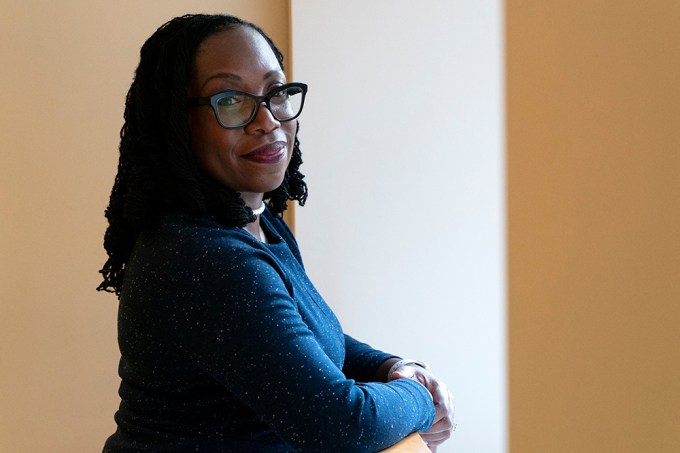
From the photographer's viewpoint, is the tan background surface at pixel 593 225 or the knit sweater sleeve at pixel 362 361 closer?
the tan background surface at pixel 593 225

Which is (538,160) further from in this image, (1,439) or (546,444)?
(1,439)

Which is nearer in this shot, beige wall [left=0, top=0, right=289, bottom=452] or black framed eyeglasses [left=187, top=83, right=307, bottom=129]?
black framed eyeglasses [left=187, top=83, right=307, bottom=129]

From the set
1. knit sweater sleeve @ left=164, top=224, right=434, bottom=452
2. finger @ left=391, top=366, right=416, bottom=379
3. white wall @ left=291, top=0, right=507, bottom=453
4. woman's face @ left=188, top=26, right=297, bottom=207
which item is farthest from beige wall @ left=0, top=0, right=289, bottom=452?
knit sweater sleeve @ left=164, top=224, right=434, bottom=452

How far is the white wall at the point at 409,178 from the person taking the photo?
8.29ft

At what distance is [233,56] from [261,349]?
21.8 inches

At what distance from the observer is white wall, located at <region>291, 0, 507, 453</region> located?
99.4 inches

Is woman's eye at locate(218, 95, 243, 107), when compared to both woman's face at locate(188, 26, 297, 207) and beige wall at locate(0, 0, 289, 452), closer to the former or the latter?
woman's face at locate(188, 26, 297, 207)

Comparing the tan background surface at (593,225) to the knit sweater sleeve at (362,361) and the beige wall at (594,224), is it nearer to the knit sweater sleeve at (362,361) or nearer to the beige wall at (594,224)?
the beige wall at (594,224)

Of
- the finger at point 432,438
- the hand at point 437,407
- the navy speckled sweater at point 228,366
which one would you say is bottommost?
the finger at point 432,438

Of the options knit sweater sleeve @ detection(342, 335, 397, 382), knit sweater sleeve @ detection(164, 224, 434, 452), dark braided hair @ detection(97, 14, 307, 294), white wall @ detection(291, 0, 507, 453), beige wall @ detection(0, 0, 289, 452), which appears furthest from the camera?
white wall @ detection(291, 0, 507, 453)

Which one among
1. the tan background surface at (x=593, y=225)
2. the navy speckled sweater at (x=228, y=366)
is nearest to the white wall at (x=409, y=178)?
the navy speckled sweater at (x=228, y=366)

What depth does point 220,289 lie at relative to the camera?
1242mm

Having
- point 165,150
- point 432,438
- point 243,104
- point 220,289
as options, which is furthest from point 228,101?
point 432,438

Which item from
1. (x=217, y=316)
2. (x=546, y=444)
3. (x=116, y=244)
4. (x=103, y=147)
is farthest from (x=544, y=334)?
(x=103, y=147)
